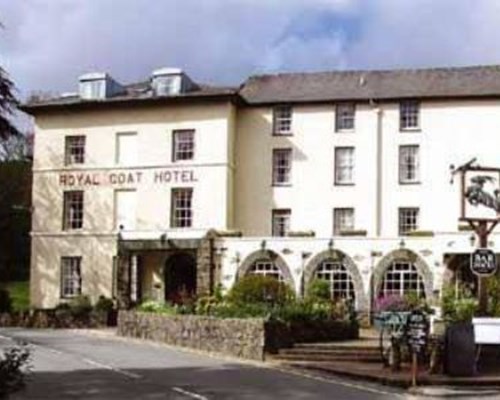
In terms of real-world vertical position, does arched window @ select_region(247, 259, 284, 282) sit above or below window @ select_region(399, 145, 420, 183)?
below

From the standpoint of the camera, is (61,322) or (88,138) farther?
(88,138)

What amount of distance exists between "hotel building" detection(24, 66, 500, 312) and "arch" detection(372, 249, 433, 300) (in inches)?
117

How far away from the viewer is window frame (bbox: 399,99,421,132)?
141 ft

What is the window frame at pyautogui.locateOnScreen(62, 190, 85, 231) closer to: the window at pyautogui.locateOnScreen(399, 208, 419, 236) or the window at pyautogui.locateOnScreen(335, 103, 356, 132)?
the window at pyautogui.locateOnScreen(335, 103, 356, 132)

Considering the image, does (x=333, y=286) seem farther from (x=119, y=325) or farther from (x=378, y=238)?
(x=119, y=325)

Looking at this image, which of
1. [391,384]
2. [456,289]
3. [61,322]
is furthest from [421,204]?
[391,384]

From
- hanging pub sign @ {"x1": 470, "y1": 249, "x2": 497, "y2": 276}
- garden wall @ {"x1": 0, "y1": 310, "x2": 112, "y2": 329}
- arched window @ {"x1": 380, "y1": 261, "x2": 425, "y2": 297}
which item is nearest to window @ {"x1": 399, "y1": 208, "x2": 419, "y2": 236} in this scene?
arched window @ {"x1": 380, "y1": 261, "x2": 425, "y2": 297}

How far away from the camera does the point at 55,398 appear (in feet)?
56.6

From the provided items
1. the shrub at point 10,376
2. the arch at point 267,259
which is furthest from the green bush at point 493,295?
the shrub at point 10,376

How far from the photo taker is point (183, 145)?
44031mm

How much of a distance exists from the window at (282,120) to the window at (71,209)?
8678mm

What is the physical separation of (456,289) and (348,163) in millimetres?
9823

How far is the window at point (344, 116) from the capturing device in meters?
43.6

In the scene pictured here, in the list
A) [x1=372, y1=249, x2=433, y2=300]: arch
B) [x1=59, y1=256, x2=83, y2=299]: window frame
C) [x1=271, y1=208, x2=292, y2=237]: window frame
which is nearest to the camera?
[x1=372, y1=249, x2=433, y2=300]: arch
